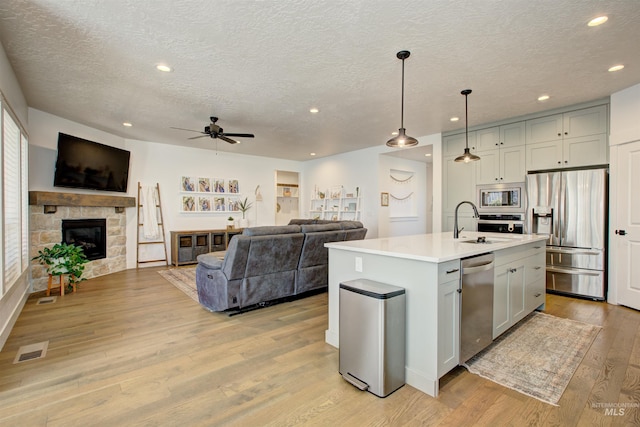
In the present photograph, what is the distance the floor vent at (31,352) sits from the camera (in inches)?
100

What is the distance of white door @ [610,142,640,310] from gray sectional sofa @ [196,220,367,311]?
3.72 metres

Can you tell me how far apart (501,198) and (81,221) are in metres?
7.33

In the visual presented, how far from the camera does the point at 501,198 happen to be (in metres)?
5.03

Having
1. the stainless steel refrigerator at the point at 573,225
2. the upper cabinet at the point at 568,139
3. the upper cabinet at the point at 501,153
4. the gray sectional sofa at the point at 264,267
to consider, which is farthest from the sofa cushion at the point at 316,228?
the upper cabinet at the point at 568,139

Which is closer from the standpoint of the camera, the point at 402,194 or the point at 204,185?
the point at 204,185

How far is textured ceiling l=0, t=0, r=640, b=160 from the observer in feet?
7.50

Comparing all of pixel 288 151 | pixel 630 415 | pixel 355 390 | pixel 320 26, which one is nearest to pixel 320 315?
pixel 355 390

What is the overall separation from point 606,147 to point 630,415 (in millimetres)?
3702

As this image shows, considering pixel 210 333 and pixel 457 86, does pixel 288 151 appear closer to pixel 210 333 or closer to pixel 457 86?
pixel 457 86

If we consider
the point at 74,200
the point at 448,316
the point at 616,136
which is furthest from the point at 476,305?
the point at 74,200

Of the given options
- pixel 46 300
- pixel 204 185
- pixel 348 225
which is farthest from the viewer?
pixel 204 185

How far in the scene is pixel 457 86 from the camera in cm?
367

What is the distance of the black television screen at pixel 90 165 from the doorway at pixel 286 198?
13.5 feet

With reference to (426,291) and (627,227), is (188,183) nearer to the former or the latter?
(426,291)
